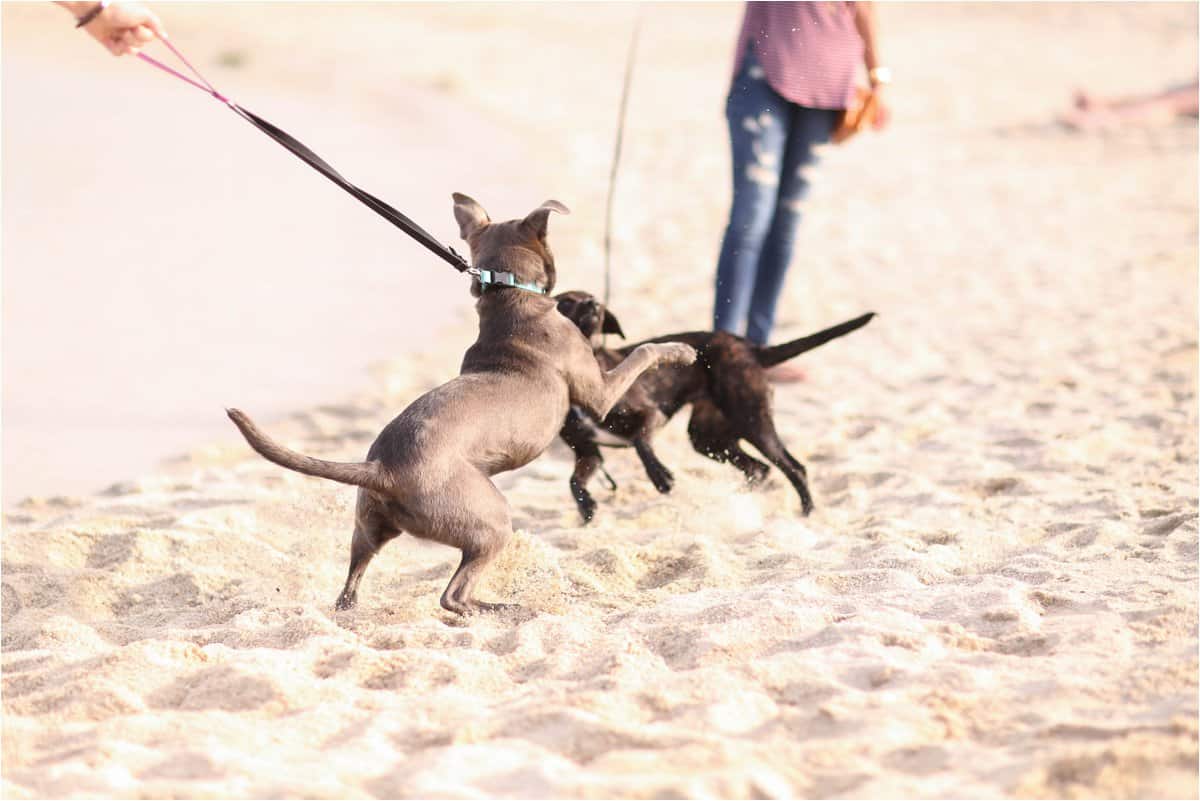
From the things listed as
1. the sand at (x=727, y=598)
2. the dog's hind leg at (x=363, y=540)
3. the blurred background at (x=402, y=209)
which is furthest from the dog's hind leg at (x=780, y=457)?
the blurred background at (x=402, y=209)

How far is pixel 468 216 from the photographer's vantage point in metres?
4.19

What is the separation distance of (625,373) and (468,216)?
719mm

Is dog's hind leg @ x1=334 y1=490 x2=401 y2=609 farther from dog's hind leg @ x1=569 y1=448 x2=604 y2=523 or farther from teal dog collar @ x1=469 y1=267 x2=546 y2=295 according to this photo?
dog's hind leg @ x1=569 y1=448 x2=604 y2=523

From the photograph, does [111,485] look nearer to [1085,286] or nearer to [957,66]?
[1085,286]

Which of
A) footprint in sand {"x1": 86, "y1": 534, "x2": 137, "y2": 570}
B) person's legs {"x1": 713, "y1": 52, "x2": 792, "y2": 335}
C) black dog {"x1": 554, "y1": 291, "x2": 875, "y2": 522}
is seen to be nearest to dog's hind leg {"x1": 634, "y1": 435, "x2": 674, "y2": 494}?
black dog {"x1": 554, "y1": 291, "x2": 875, "y2": 522}

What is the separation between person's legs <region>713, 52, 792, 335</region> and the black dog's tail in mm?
776

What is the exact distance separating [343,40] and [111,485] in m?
18.1

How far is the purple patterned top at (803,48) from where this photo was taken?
564 centimetres

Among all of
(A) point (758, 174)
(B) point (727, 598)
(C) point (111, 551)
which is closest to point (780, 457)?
(B) point (727, 598)

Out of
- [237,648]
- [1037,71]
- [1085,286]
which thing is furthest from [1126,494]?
[1037,71]

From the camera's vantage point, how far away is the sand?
8.66 ft

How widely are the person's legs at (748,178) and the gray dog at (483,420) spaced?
1564mm

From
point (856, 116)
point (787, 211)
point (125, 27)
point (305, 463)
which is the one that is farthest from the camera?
point (787, 211)

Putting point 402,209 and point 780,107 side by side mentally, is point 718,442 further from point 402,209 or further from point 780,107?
point 402,209
